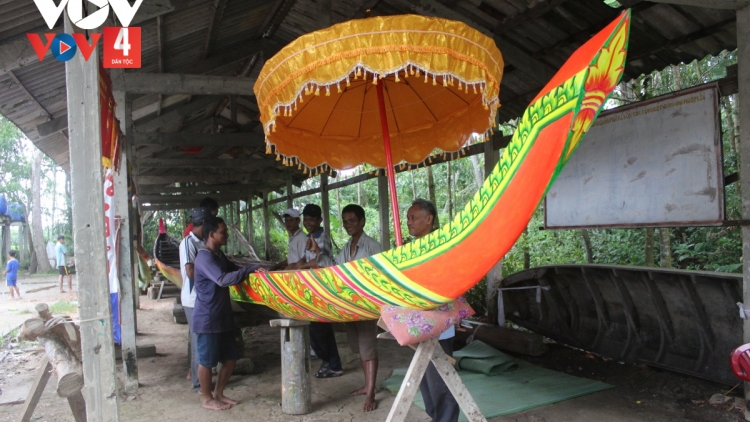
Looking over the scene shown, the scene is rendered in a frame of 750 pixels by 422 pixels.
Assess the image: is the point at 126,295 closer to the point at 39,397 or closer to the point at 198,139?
the point at 39,397

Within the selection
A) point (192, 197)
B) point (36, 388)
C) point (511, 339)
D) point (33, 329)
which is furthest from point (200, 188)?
point (33, 329)

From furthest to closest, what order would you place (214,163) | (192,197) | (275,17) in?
(192,197), (214,163), (275,17)

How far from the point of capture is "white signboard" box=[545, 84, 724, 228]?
11.0 ft

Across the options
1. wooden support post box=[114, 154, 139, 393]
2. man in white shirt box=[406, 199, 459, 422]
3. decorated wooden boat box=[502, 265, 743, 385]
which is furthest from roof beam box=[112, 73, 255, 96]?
decorated wooden boat box=[502, 265, 743, 385]

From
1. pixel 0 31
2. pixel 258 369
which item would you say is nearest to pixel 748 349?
pixel 258 369

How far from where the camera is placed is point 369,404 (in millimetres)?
3662

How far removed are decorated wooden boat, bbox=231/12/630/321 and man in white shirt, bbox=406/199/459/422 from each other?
406 millimetres

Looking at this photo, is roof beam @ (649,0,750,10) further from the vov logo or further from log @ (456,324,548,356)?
log @ (456,324,548,356)

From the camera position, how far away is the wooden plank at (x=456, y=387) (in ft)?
8.00

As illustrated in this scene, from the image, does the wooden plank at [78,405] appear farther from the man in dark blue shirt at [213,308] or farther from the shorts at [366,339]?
the shorts at [366,339]

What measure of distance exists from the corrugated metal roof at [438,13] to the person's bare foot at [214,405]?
2.82m

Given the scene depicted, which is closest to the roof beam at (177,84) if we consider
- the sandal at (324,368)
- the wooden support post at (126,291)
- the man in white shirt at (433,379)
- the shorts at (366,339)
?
the wooden support post at (126,291)

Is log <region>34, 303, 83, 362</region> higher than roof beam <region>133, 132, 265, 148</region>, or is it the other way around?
roof beam <region>133, 132, 265, 148</region>

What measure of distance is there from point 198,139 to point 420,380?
5772mm
